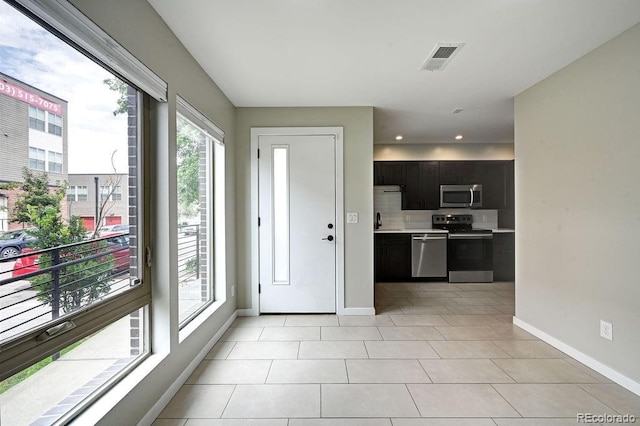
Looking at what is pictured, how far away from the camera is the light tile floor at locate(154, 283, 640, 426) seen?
6.34 feet

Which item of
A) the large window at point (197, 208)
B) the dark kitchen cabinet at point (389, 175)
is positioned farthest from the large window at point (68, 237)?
the dark kitchen cabinet at point (389, 175)

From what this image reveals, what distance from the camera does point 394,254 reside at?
552cm

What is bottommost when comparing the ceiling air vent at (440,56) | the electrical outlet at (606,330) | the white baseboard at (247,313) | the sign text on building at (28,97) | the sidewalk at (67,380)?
the white baseboard at (247,313)

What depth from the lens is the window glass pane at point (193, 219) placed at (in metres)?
2.58

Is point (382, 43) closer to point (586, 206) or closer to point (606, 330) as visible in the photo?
point (586, 206)

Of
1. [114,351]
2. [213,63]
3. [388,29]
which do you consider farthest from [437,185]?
[114,351]

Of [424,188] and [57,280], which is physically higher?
[424,188]

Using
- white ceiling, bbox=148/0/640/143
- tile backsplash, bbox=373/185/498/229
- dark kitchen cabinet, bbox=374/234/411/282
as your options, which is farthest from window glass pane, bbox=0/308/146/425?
tile backsplash, bbox=373/185/498/229

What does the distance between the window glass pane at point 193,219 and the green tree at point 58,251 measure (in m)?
0.89

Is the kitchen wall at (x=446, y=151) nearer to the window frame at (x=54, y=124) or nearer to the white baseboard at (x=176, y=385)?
the white baseboard at (x=176, y=385)

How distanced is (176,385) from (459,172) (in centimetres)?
543

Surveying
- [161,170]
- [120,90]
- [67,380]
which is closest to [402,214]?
[161,170]

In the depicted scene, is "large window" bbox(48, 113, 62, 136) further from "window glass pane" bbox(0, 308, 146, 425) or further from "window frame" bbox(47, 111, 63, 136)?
"window glass pane" bbox(0, 308, 146, 425)

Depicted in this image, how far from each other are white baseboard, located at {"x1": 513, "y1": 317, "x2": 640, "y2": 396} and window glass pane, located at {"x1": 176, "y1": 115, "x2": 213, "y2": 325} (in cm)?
330
